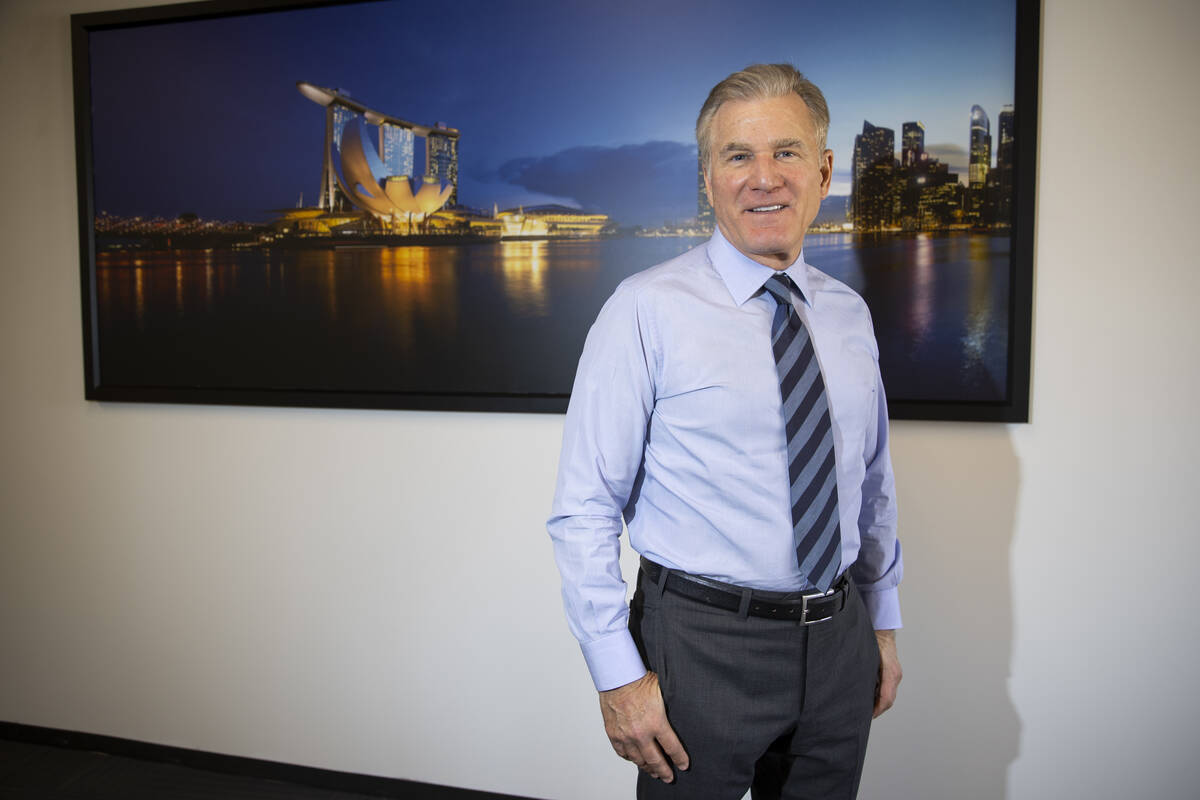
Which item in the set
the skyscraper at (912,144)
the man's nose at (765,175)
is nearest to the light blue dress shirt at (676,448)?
the man's nose at (765,175)

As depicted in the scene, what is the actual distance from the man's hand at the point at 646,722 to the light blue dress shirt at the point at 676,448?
0.03 m

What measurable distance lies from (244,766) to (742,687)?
1.88m

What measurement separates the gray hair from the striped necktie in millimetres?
365

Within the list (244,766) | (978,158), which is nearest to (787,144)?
(978,158)

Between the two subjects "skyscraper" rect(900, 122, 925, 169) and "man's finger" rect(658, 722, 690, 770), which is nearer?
"man's finger" rect(658, 722, 690, 770)

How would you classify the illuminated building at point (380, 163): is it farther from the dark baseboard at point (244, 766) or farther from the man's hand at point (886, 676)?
the dark baseboard at point (244, 766)

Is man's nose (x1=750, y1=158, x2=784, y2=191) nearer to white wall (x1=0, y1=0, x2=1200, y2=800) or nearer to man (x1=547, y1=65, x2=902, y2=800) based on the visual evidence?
man (x1=547, y1=65, x2=902, y2=800)

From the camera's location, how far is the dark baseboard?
2.29 metres

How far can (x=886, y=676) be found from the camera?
1.47 m

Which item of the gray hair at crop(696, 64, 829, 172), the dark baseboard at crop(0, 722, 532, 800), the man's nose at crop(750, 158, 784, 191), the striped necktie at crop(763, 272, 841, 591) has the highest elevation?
the gray hair at crop(696, 64, 829, 172)

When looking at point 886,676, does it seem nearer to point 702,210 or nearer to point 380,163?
point 702,210

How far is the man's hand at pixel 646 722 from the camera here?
1.22 m

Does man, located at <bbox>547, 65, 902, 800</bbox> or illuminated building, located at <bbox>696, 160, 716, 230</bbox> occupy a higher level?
illuminated building, located at <bbox>696, 160, 716, 230</bbox>

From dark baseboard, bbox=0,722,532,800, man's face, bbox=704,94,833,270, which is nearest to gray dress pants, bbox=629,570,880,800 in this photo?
man's face, bbox=704,94,833,270
